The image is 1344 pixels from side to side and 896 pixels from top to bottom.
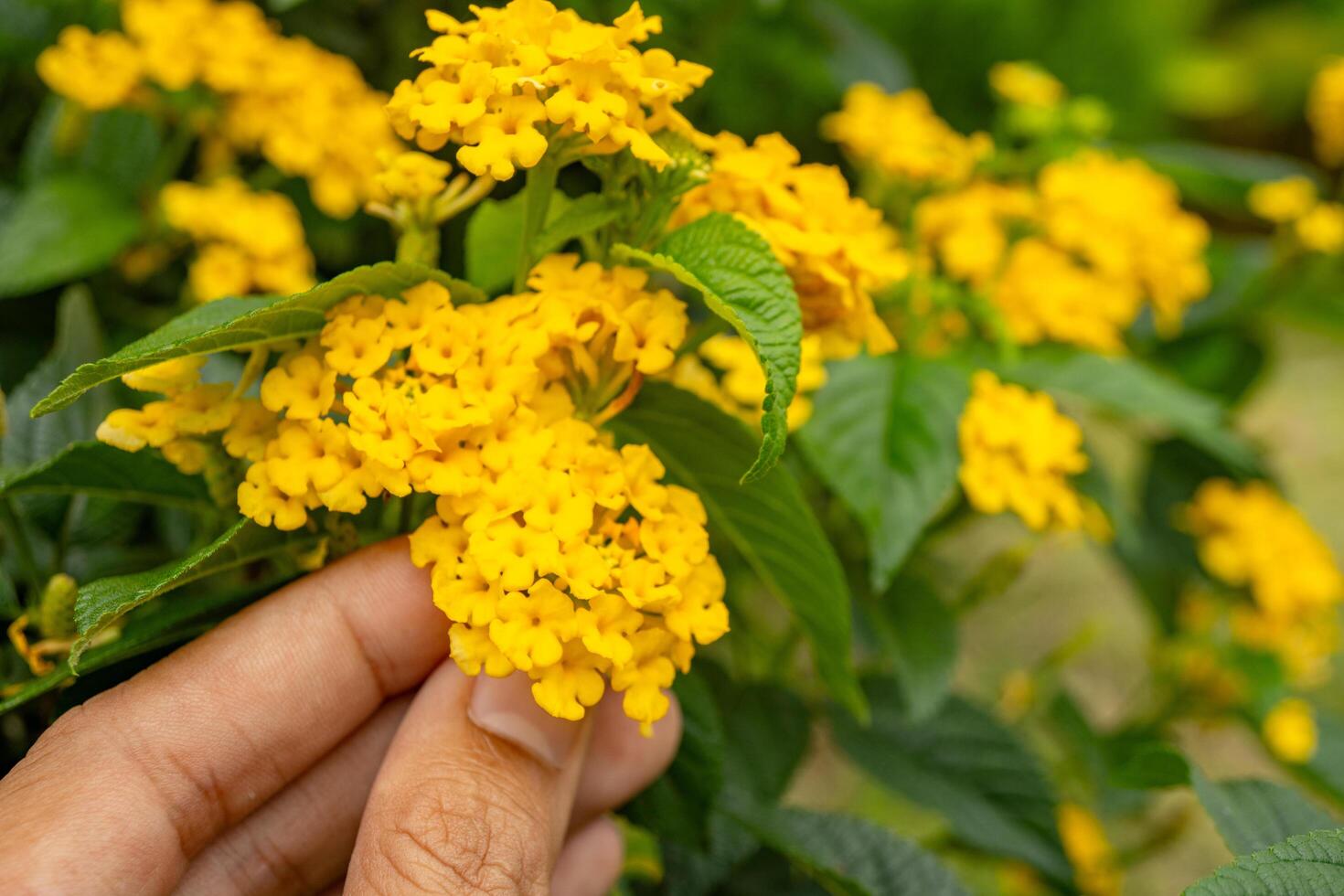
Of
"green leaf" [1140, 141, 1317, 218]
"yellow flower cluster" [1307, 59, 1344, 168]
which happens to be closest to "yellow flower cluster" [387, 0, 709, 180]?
"green leaf" [1140, 141, 1317, 218]

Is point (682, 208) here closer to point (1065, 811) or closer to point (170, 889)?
point (170, 889)

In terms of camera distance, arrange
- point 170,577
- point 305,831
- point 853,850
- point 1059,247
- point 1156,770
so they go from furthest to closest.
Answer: point 1059,247 → point 853,850 → point 1156,770 → point 305,831 → point 170,577

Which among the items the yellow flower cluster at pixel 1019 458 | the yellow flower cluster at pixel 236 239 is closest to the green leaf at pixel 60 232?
the yellow flower cluster at pixel 236 239

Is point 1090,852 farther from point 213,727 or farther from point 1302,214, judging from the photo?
point 213,727

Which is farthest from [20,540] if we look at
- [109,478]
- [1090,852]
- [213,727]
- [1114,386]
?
[1090,852]

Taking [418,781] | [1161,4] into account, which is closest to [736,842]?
[418,781]

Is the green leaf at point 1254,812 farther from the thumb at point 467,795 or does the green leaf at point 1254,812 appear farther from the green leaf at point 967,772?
the thumb at point 467,795

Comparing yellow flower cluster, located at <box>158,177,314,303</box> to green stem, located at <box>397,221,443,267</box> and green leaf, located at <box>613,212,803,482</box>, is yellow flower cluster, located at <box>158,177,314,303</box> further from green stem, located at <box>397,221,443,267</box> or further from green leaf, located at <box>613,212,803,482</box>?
green leaf, located at <box>613,212,803,482</box>
